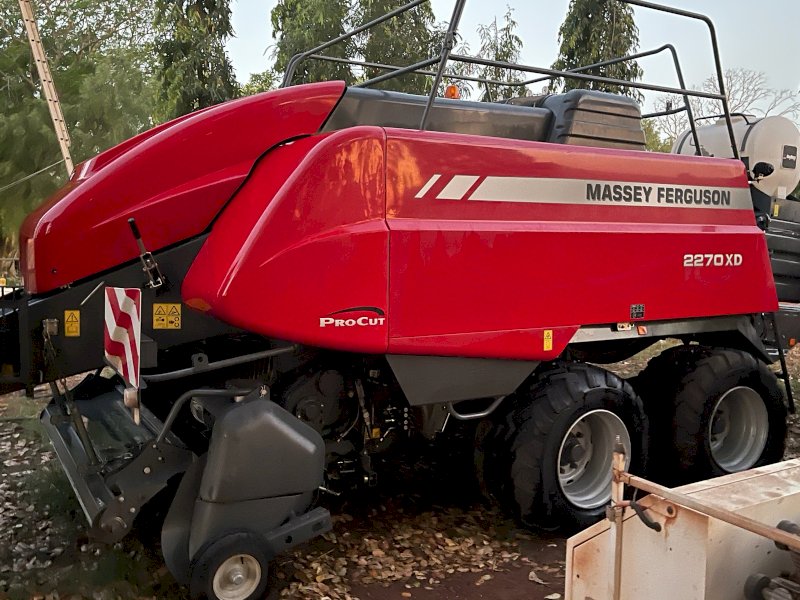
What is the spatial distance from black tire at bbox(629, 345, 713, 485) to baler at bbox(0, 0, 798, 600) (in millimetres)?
72

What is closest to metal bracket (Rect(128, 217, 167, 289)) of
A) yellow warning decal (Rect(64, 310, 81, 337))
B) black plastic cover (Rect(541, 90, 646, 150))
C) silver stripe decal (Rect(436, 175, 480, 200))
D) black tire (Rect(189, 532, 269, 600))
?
yellow warning decal (Rect(64, 310, 81, 337))

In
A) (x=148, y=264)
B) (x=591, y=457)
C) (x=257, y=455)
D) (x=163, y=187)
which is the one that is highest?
(x=163, y=187)

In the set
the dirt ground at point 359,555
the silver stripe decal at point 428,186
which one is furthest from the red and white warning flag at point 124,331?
the silver stripe decal at point 428,186

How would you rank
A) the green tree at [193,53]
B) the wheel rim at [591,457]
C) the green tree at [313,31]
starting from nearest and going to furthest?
the wheel rim at [591,457]
the green tree at [193,53]
the green tree at [313,31]

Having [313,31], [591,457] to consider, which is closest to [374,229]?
[591,457]

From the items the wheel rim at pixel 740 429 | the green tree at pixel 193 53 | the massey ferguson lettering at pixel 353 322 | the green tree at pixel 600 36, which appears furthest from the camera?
the green tree at pixel 600 36

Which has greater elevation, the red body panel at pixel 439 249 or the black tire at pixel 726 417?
the red body panel at pixel 439 249

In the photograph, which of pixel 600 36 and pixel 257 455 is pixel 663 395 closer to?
pixel 257 455

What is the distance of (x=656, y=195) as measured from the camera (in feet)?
13.1

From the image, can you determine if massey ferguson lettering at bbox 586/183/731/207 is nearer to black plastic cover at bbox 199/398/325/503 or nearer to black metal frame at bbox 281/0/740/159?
black metal frame at bbox 281/0/740/159

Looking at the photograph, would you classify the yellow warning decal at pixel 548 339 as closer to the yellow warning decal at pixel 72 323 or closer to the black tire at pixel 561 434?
the black tire at pixel 561 434

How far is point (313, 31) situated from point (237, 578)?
11.4 m

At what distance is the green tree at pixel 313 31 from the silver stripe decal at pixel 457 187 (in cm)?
928

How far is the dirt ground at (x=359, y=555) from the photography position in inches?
131
